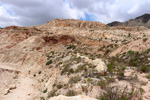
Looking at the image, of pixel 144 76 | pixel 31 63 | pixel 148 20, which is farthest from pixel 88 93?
pixel 148 20

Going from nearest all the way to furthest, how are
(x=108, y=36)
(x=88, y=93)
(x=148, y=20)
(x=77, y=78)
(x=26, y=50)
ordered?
(x=88, y=93) → (x=77, y=78) → (x=26, y=50) → (x=108, y=36) → (x=148, y=20)

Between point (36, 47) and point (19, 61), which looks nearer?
point (19, 61)

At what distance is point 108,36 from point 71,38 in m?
11.2

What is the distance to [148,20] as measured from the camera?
9081cm

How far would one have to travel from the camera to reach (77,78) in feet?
19.0

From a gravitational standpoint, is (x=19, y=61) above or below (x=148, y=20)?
below

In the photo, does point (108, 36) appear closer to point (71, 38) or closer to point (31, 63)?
point (71, 38)

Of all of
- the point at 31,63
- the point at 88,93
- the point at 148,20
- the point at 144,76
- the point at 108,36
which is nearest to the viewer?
the point at 88,93

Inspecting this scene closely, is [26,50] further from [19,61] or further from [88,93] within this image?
[88,93]

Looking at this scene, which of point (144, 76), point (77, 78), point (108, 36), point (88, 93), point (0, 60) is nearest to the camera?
point (88, 93)

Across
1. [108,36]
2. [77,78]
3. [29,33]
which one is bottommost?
[77,78]

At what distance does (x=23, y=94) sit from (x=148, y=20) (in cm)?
11361

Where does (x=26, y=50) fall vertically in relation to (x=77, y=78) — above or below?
above

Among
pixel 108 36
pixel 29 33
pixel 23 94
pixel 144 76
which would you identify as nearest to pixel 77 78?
pixel 144 76
